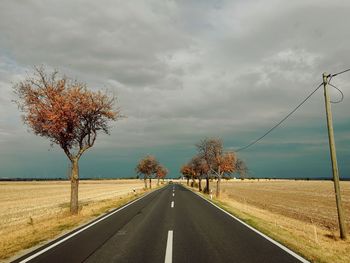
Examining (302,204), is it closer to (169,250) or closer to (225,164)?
(225,164)

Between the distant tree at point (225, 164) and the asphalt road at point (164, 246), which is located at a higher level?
the distant tree at point (225, 164)

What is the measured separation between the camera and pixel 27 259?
9000mm

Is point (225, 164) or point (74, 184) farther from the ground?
point (225, 164)

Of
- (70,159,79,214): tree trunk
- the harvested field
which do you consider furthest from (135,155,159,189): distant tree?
(70,159,79,214): tree trunk

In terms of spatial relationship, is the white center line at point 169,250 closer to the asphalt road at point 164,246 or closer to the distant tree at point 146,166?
the asphalt road at point 164,246

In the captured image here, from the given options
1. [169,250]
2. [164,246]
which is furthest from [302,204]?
[169,250]

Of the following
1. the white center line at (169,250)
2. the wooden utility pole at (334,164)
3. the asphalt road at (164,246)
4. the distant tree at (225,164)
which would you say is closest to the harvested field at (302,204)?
the distant tree at (225,164)

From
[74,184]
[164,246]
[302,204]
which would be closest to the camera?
[164,246]

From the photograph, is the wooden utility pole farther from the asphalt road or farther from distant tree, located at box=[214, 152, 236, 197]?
distant tree, located at box=[214, 152, 236, 197]

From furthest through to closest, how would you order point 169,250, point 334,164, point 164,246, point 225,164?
point 225,164 < point 334,164 < point 164,246 < point 169,250

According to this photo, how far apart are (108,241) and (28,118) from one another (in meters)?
11.7

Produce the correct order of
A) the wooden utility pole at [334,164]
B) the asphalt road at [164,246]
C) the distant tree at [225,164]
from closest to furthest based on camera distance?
the asphalt road at [164,246]
the wooden utility pole at [334,164]
the distant tree at [225,164]

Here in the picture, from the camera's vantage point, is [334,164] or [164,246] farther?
[334,164]

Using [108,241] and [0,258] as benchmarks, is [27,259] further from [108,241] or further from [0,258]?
[108,241]
